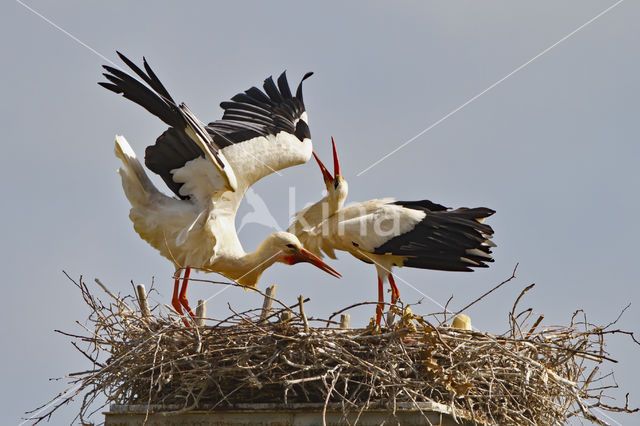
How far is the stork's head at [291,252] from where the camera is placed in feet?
19.8

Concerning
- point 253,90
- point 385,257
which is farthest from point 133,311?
point 253,90

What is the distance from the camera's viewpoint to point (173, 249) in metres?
6.01

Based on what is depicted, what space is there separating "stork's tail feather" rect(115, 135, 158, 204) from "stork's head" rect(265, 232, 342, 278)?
0.89m

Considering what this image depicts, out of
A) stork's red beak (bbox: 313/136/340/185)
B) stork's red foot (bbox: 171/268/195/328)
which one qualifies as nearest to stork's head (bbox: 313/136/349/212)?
stork's red beak (bbox: 313/136/340/185)

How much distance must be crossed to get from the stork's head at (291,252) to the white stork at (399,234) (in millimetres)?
739

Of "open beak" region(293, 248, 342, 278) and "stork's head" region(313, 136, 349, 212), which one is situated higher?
"stork's head" region(313, 136, 349, 212)

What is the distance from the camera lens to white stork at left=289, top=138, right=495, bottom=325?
6.68 m

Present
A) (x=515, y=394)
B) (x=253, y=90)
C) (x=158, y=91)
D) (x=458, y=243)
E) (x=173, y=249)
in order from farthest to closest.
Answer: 1. (x=253, y=90)
2. (x=458, y=243)
3. (x=173, y=249)
4. (x=158, y=91)
5. (x=515, y=394)

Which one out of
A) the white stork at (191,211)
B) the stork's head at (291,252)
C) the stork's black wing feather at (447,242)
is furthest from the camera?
the stork's black wing feather at (447,242)

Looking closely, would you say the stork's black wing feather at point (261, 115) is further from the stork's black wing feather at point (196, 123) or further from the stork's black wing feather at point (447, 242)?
the stork's black wing feather at point (447, 242)

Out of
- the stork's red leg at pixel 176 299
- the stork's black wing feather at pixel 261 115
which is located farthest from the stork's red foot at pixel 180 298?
the stork's black wing feather at pixel 261 115

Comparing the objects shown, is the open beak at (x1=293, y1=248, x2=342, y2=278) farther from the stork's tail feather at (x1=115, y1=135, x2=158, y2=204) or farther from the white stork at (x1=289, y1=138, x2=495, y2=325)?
the stork's tail feather at (x1=115, y1=135, x2=158, y2=204)

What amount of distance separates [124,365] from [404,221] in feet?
9.02

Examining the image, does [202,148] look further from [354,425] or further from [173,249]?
[354,425]
